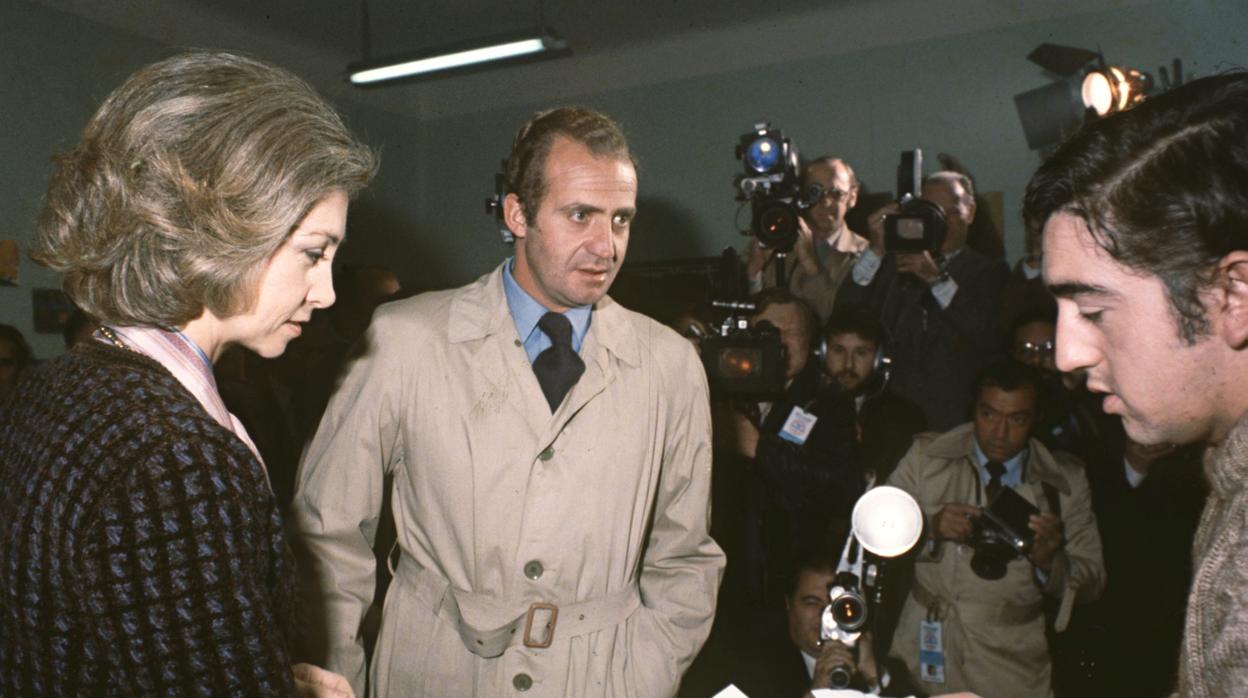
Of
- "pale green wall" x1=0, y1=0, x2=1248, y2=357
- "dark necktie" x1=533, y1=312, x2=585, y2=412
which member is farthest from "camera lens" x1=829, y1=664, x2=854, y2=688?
"pale green wall" x1=0, y1=0, x2=1248, y2=357

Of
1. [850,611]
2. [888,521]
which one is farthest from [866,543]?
[850,611]

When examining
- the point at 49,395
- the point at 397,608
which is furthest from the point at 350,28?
the point at 49,395

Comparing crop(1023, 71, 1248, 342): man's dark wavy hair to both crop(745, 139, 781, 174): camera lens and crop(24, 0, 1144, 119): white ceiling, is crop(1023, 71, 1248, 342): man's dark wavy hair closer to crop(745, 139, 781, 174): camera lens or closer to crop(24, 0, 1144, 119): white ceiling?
crop(745, 139, 781, 174): camera lens

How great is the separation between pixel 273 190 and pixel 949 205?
378 centimetres

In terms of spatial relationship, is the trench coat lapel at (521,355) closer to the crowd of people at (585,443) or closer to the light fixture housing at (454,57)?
the crowd of people at (585,443)

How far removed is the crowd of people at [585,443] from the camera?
37.7 inches

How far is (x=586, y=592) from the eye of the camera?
6.39ft

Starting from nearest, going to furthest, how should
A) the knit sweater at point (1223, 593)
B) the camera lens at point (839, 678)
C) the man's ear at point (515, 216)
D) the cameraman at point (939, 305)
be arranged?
the knit sweater at point (1223, 593) → the man's ear at point (515, 216) → the camera lens at point (839, 678) → the cameraman at point (939, 305)

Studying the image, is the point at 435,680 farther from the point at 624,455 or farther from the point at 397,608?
the point at 624,455

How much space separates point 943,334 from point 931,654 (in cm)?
156

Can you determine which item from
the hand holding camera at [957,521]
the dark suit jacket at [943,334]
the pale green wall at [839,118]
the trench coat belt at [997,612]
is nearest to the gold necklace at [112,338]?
the hand holding camera at [957,521]

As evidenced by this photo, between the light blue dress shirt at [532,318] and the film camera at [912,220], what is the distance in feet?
7.19

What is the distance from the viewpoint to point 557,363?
82.3 inches

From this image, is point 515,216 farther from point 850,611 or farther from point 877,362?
point 877,362
